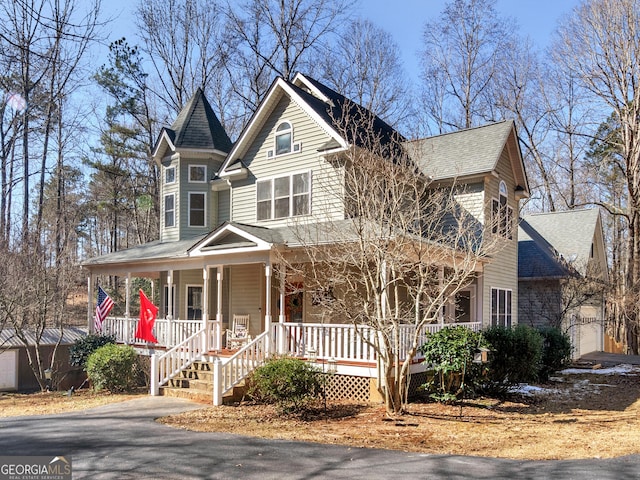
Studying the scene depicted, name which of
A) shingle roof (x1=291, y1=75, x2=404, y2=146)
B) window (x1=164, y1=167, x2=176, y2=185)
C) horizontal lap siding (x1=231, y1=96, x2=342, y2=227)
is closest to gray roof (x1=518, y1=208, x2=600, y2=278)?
shingle roof (x1=291, y1=75, x2=404, y2=146)

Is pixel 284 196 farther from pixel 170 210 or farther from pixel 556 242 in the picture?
pixel 556 242

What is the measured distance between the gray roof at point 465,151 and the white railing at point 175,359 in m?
8.36

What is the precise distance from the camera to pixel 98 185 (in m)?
37.5

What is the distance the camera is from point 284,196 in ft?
54.3

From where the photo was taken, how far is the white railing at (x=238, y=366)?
11.5 meters

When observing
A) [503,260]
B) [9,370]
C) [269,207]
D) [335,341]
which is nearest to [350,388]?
[335,341]

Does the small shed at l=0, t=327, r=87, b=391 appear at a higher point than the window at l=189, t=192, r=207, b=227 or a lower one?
lower

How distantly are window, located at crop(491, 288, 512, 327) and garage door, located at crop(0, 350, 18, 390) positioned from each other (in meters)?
17.7

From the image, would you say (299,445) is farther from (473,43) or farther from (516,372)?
(473,43)

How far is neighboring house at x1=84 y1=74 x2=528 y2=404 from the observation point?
1439cm

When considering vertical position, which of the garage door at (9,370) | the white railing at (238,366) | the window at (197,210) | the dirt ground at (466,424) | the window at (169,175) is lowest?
the garage door at (9,370)

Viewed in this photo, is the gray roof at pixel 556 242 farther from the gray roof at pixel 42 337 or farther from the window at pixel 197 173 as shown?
the gray roof at pixel 42 337

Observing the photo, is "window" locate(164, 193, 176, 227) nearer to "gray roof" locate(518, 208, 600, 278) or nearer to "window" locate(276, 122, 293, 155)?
"window" locate(276, 122, 293, 155)

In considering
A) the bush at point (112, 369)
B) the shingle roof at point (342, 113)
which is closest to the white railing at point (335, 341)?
the bush at point (112, 369)
